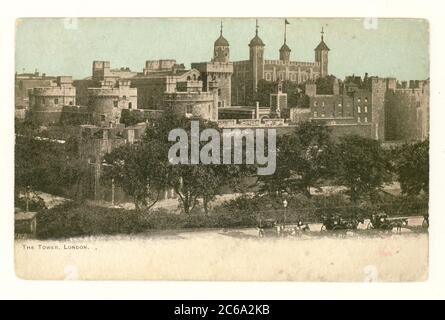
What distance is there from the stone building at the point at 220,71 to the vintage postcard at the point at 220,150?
→ 0.06 feet

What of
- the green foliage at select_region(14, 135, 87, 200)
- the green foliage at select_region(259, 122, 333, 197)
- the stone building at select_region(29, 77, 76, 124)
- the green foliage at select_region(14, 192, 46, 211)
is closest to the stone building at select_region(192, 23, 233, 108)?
the green foliage at select_region(259, 122, 333, 197)

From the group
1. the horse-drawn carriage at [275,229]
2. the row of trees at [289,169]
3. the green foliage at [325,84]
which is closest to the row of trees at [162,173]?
the row of trees at [289,169]

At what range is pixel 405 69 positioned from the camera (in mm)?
17234

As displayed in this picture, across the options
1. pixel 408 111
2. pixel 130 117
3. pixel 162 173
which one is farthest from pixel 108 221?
pixel 408 111

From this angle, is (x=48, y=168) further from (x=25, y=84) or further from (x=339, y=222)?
(x=339, y=222)

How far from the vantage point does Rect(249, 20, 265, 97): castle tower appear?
17.2 metres

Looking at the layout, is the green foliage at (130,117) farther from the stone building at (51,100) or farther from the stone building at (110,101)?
the stone building at (51,100)

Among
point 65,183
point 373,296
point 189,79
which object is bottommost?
point 373,296

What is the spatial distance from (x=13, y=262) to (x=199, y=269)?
1913mm

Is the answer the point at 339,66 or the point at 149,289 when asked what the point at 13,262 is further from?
the point at 339,66
